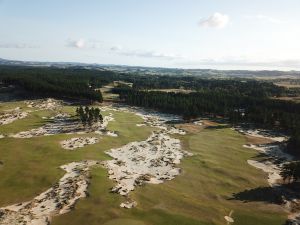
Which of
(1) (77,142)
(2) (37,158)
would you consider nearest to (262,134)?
(1) (77,142)

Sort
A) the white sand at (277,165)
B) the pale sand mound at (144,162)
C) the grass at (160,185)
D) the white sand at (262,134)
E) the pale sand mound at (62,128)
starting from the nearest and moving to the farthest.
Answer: the grass at (160,185) < the white sand at (277,165) < the pale sand mound at (144,162) < the pale sand mound at (62,128) < the white sand at (262,134)

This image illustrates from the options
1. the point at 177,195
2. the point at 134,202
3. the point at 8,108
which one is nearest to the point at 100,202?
the point at 134,202

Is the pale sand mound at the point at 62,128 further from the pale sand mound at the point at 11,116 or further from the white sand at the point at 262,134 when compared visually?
the white sand at the point at 262,134

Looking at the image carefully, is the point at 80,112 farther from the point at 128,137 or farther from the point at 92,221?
the point at 92,221

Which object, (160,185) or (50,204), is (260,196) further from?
(50,204)

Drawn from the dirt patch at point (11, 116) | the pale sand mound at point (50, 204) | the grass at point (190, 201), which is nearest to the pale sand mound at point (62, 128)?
the dirt patch at point (11, 116)

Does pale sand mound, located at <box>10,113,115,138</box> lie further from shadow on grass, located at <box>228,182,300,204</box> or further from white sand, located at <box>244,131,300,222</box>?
shadow on grass, located at <box>228,182,300,204</box>
